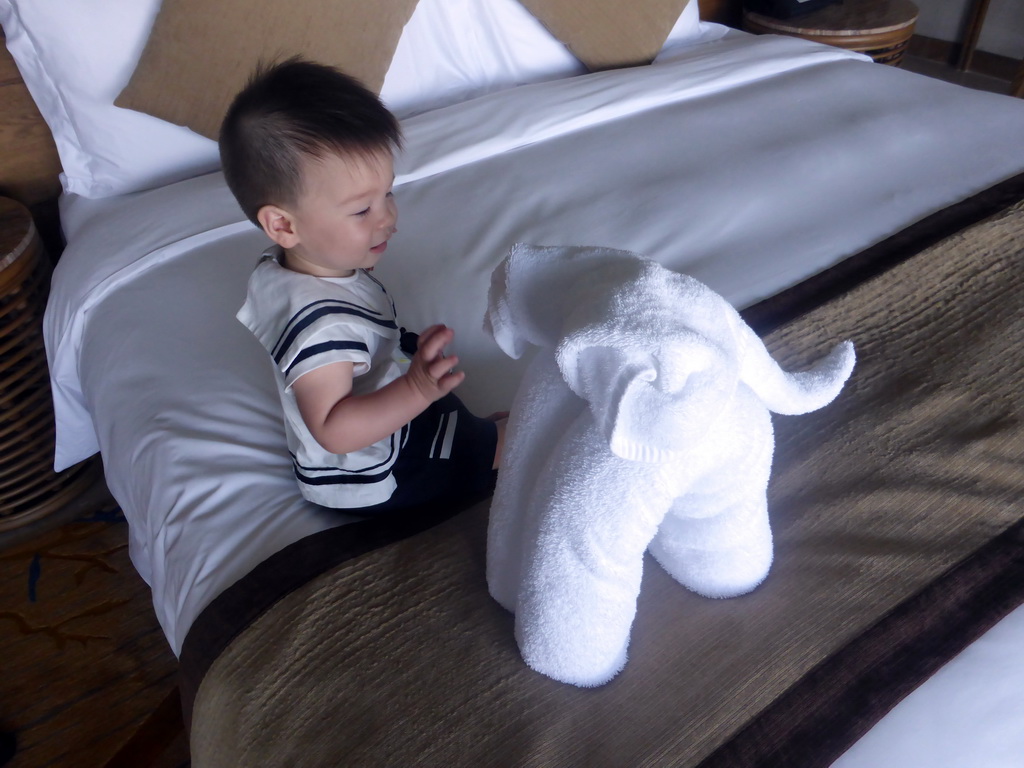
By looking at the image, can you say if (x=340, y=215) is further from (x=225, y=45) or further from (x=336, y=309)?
Answer: (x=225, y=45)

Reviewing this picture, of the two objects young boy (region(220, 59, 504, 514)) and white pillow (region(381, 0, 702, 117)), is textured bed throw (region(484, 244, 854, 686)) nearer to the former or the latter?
young boy (region(220, 59, 504, 514))

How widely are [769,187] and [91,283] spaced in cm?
117

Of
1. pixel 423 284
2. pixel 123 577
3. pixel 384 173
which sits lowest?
pixel 123 577

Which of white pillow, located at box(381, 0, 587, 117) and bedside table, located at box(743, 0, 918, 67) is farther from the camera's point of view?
bedside table, located at box(743, 0, 918, 67)

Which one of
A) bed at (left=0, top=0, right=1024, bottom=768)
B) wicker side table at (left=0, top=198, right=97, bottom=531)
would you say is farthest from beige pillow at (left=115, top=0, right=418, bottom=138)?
wicker side table at (left=0, top=198, right=97, bottom=531)

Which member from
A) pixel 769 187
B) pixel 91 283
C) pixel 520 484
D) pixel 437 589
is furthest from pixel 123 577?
pixel 769 187

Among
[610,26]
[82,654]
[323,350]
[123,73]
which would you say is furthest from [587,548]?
[610,26]

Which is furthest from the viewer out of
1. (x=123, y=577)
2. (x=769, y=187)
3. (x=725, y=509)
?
(x=123, y=577)

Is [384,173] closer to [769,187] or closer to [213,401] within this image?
[213,401]

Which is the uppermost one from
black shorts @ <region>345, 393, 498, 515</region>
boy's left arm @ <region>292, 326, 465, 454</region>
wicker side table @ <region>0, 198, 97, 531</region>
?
boy's left arm @ <region>292, 326, 465, 454</region>

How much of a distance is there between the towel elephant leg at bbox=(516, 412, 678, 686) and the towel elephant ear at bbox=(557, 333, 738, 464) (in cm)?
4

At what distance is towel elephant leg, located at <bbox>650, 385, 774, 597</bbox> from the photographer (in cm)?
58

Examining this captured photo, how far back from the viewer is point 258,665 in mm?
694

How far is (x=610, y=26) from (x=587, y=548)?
1621 mm
